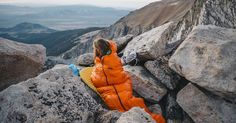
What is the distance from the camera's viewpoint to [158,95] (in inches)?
397

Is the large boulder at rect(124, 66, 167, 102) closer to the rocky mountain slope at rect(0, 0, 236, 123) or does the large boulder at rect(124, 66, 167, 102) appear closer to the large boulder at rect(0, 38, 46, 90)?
the rocky mountain slope at rect(0, 0, 236, 123)

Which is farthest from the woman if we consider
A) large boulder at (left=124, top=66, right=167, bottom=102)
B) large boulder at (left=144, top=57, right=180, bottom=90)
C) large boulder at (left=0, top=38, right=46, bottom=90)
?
large boulder at (left=0, top=38, right=46, bottom=90)

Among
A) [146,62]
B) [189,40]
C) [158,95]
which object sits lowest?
[158,95]

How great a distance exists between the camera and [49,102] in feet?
22.3

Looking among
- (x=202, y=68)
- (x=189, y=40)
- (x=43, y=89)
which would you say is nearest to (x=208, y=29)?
(x=189, y=40)

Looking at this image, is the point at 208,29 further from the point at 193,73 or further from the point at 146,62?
the point at 146,62

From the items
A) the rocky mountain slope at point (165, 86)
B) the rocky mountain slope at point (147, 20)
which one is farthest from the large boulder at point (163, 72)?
the rocky mountain slope at point (147, 20)

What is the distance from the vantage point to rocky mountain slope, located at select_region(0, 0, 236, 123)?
6.66 meters

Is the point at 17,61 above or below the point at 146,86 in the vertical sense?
above

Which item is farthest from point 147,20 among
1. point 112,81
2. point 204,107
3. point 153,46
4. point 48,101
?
point 48,101

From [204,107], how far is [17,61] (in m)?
4.82

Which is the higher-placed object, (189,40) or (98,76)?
(189,40)

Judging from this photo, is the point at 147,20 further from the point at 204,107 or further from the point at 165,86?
the point at 204,107

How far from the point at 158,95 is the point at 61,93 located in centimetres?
378
